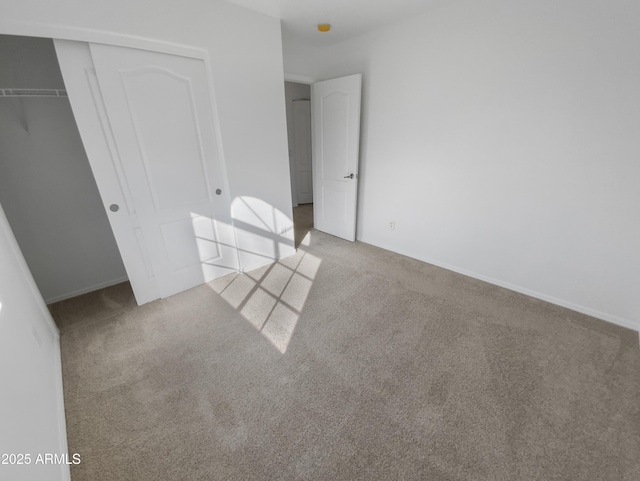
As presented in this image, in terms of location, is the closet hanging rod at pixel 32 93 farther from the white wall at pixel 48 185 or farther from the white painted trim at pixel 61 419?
the white painted trim at pixel 61 419

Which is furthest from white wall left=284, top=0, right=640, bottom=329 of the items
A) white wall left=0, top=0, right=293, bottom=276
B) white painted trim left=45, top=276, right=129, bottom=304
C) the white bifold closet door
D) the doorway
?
white painted trim left=45, top=276, right=129, bottom=304

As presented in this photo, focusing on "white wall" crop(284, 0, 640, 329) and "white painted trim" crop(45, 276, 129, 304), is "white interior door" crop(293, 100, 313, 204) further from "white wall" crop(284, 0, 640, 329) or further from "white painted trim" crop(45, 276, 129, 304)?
"white painted trim" crop(45, 276, 129, 304)

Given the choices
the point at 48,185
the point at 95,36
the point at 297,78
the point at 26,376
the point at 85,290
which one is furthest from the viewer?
the point at 297,78

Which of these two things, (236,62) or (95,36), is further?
(236,62)

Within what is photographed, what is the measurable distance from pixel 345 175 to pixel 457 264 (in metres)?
1.70

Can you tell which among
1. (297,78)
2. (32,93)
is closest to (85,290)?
(32,93)

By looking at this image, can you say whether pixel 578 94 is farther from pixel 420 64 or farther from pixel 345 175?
pixel 345 175

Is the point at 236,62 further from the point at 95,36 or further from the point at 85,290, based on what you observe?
the point at 85,290

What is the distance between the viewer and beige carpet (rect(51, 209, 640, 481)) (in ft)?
4.16

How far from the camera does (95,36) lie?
1756 mm

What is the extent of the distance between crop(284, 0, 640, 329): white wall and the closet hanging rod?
7.24 ft

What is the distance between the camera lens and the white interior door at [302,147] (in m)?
5.17

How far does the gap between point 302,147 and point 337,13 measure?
118 inches

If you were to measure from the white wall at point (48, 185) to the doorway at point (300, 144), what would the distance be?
2735 millimetres
